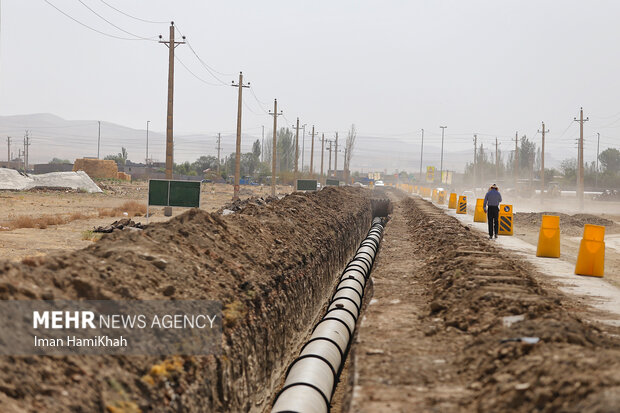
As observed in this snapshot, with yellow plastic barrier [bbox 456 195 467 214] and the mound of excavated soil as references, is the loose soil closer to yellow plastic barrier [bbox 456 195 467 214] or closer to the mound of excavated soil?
the mound of excavated soil

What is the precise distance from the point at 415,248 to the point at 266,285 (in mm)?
8208

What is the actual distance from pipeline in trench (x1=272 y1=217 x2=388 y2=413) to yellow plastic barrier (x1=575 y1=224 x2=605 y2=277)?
16.3 feet

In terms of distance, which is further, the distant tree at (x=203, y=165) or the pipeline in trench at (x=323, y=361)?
A: the distant tree at (x=203, y=165)

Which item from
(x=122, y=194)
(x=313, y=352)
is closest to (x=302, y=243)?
(x=313, y=352)

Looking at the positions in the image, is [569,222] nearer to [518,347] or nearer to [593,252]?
[593,252]

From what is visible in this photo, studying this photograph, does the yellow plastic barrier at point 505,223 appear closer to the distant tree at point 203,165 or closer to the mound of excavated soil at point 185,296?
the mound of excavated soil at point 185,296

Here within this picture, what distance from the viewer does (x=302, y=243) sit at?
541 inches

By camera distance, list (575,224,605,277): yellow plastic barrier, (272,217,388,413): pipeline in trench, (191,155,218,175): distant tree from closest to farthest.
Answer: (272,217,388,413): pipeline in trench
(575,224,605,277): yellow plastic barrier
(191,155,218,175): distant tree

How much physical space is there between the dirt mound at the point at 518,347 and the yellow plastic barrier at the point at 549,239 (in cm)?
594

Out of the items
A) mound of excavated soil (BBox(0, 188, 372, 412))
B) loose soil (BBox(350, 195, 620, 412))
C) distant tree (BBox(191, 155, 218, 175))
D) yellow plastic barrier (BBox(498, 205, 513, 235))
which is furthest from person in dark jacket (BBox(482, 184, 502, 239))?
distant tree (BBox(191, 155, 218, 175))

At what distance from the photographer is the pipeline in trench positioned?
6.42 m

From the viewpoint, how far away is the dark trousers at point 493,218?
19.5 m

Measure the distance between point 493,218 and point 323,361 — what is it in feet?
45.9

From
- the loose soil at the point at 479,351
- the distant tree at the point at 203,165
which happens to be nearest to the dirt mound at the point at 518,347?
the loose soil at the point at 479,351
